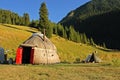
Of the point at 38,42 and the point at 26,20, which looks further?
the point at 26,20

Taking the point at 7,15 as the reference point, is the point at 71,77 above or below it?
below

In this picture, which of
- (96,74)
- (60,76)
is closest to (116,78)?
(96,74)

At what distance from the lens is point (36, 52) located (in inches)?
1937

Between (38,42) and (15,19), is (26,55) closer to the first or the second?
(38,42)

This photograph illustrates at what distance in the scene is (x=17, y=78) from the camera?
25.3m

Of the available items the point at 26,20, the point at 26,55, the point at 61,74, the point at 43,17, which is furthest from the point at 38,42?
the point at 26,20

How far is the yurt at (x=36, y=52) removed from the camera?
48.9 m

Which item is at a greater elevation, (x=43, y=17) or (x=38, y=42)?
(x=43, y=17)

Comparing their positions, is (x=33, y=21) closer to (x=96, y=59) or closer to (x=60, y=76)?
(x=96, y=59)

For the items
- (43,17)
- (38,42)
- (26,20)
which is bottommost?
(38,42)

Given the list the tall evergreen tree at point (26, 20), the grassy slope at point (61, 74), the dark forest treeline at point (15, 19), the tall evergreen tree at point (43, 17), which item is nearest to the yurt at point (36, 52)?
the grassy slope at point (61, 74)

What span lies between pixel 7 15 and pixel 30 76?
570 feet

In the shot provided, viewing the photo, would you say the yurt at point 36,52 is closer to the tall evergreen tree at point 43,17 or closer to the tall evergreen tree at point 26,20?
the tall evergreen tree at point 43,17

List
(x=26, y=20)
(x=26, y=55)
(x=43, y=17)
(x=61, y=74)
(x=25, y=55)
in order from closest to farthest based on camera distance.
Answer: (x=61, y=74) → (x=25, y=55) → (x=26, y=55) → (x=43, y=17) → (x=26, y=20)
